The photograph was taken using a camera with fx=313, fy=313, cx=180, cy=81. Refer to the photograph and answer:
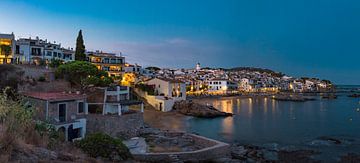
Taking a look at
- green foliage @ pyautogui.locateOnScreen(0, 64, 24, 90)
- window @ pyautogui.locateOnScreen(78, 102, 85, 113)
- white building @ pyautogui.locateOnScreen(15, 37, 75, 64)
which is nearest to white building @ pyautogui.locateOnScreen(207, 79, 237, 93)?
white building @ pyautogui.locateOnScreen(15, 37, 75, 64)

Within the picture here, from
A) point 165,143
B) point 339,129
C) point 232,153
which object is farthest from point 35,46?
point 339,129

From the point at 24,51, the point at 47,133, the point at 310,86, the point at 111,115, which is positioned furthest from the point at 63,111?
the point at 310,86

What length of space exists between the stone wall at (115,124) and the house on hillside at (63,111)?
87 centimetres

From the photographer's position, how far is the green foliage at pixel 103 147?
13.0 meters

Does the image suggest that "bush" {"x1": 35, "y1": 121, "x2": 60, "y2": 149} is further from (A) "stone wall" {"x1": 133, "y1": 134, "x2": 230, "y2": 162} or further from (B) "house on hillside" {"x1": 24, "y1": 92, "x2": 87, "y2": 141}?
(B) "house on hillside" {"x1": 24, "y1": 92, "x2": 87, "y2": 141}

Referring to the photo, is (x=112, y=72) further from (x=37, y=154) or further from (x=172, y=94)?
(x=37, y=154)

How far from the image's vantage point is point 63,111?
2114 cm

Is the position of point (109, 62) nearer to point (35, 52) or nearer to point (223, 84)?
point (35, 52)

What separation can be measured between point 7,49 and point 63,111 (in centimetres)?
2352

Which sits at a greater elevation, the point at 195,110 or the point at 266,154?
the point at 195,110

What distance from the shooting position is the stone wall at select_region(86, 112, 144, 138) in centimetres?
2369

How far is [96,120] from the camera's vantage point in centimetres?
2377

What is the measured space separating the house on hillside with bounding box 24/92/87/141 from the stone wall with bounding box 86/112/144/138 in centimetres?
87

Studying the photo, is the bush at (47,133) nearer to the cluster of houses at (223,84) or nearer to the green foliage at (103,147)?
the green foliage at (103,147)
